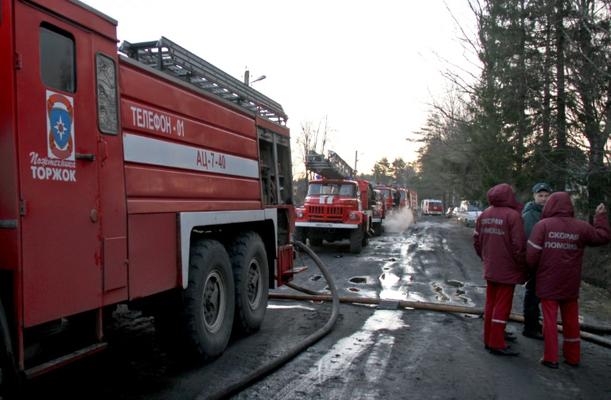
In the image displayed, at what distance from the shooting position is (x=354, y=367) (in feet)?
16.8

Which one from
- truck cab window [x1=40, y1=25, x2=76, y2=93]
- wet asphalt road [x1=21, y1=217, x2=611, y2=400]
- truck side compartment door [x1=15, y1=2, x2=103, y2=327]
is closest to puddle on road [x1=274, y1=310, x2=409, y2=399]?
wet asphalt road [x1=21, y1=217, x2=611, y2=400]

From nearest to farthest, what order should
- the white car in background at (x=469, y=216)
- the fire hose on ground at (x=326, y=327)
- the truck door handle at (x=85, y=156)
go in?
the truck door handle at (x=85, y=156)
the fire hose on ground at (x=326, y=327)
the white car in background at (x=469, y=216)

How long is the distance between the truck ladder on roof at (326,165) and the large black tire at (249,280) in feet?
41.5

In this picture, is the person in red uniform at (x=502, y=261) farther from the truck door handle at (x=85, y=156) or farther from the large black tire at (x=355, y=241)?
the large black tire at (x=355, y=241)

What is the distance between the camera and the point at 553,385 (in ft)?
15.6

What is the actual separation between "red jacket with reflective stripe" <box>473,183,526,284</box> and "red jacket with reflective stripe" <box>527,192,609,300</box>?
16cm

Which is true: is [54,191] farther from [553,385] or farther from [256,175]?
[553,385]

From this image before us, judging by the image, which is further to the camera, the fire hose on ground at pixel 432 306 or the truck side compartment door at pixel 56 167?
the fire hose on ground at pixel 432 306

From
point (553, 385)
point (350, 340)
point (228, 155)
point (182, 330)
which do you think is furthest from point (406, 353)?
point (228, 155)

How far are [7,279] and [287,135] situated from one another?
5.42m

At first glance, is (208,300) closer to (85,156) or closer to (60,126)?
(85,156)

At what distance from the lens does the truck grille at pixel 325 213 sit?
56.7 feet

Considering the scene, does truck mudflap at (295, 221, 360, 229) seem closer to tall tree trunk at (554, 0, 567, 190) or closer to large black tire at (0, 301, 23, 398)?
tall tree trunk at (554, 0, 567, 190)

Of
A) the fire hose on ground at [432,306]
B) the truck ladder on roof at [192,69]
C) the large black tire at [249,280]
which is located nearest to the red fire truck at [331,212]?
the fire hose on ground at [432,306]
